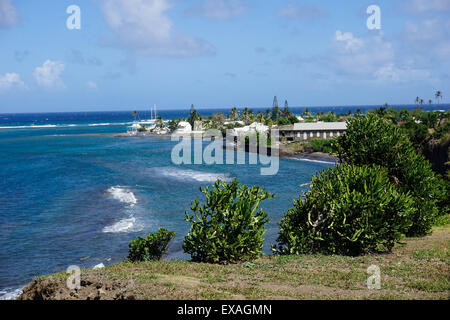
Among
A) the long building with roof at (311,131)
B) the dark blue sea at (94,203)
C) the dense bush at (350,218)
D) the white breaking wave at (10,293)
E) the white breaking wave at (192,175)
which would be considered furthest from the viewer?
the long building with roof at (311,131)

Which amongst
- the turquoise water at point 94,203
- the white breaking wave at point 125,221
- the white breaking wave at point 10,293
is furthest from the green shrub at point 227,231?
the white breaking wave at point 125,221

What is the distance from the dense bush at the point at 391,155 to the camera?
85.5 feet

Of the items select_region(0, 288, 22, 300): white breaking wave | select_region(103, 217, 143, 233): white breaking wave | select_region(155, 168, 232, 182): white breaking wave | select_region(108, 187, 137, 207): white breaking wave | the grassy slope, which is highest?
the grassy slope

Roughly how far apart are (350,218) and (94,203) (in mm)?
31089

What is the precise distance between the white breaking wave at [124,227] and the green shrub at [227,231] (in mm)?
15906

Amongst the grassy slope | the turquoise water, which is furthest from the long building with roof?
the grassy slope

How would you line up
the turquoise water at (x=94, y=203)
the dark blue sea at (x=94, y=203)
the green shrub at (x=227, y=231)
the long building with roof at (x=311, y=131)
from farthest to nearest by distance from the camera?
1. the long building with roof at (x=311, y=131)
2. the turquoise water at (x=94, y=203)
3. the dark blue sea at (x=94, y=203)
4. the green shrub at (x=227, y=231)

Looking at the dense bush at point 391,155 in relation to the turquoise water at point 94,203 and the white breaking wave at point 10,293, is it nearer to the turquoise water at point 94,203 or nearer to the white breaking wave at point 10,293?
the turquoise water at point 94,203

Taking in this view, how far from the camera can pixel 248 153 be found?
3644 inches

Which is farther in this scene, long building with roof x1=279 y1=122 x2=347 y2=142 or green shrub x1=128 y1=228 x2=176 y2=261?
long building with roof x1=279 y1=122 x2=347 y2=142

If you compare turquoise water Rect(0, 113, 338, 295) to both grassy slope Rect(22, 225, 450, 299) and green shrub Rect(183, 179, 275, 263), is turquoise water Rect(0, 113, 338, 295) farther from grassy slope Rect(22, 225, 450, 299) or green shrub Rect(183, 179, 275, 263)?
grassy slope Rect(22, 225, 450, 299)

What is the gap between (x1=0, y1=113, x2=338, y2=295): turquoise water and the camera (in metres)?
28.9

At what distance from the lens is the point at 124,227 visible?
35.2 meters
